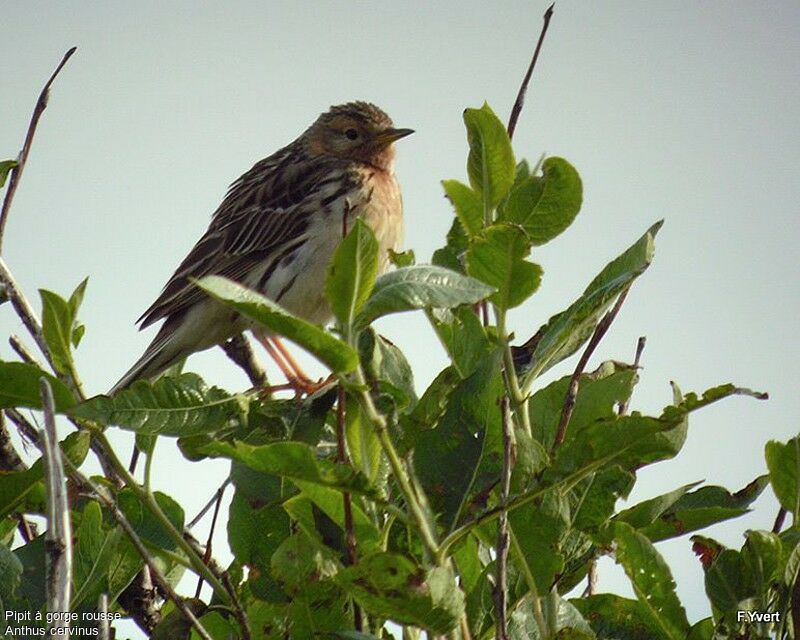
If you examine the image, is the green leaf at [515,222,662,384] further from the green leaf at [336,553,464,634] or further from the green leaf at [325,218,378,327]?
the green leaf at [336,553,464,634]

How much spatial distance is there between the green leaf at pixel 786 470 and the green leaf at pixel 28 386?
5.58 feet

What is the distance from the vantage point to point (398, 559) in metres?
2.17

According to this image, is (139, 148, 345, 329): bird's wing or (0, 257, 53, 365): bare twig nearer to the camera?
(0, 257, 53, 365): bare twig

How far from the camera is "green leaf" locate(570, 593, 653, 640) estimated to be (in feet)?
9.39

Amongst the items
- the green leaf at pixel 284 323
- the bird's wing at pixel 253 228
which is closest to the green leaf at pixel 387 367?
the green leaf at pixel 284 323

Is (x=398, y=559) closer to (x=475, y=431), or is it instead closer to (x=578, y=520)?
(x=475, y=431)

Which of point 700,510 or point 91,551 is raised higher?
point 91,551

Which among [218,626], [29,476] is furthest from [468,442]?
[29,476]

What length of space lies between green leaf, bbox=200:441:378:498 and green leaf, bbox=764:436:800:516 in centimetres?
124

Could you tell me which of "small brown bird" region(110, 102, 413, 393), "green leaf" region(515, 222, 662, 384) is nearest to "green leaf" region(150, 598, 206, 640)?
"green leaf" region(515, 222, 662, 384)

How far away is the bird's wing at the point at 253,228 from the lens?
8.68 metres

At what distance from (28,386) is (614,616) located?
4.81 feet

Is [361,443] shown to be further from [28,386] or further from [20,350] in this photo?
[20,350]

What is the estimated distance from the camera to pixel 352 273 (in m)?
2.33
